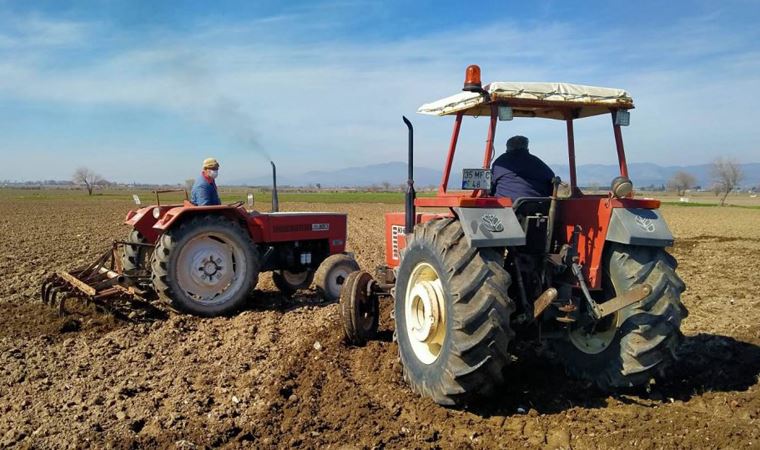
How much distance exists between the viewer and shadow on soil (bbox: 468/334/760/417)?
407 centimetres

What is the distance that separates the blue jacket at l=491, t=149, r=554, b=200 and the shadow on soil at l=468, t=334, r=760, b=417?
1.44 meters

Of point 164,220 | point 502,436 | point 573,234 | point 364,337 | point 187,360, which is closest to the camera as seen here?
point 502,436

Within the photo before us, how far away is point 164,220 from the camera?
683 cm

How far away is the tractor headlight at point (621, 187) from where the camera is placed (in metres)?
3.98

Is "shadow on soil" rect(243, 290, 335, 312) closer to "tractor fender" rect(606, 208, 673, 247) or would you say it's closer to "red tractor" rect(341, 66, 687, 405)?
"red tractor" rect(341, 66, 687, 405)

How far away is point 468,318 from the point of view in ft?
11.5

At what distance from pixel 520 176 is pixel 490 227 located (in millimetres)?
860

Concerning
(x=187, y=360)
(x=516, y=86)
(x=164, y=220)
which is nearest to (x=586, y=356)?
(x=516, y=86)

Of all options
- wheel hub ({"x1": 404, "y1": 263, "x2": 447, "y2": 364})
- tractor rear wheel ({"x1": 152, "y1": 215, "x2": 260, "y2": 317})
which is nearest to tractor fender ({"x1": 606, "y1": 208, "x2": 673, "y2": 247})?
wheel hub ({"x1": 404, "y1": 263, "x2": 447, "y2": 364})

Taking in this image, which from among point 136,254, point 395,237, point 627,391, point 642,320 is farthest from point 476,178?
point 136,254

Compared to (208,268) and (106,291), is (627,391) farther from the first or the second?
(106,291)

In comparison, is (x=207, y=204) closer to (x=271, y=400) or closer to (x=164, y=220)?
(x=164, y=220)

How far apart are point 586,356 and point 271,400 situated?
2327mm

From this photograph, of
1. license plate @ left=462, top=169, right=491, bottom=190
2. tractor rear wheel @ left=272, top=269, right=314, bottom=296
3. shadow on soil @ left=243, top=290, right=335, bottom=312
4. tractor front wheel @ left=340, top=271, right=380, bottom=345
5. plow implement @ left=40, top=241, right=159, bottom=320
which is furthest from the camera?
tractor rear wheel @ left=272, top=269, right=314, bottom=296
